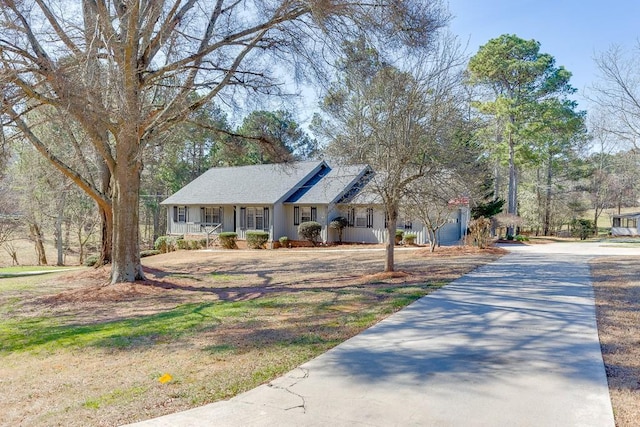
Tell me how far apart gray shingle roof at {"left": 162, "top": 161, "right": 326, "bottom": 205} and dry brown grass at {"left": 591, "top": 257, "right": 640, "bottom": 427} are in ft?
55.8

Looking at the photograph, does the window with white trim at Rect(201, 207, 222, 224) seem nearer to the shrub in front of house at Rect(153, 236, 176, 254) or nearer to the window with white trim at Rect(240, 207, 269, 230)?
the window with white trim at Rect(240, 207, 269, 230)

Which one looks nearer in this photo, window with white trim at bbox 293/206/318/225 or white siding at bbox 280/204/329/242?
white siding at bbox 280/204/329/242

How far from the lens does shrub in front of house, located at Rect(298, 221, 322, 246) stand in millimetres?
23734

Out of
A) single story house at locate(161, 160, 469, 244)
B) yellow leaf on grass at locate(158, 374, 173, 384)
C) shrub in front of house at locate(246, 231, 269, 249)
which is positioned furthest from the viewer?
shrub in front of house at locate(246, 231, 269, 249)

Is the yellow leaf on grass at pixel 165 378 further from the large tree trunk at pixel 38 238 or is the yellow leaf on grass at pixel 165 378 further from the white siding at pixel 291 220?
the large tree trunk at pixel 38 238

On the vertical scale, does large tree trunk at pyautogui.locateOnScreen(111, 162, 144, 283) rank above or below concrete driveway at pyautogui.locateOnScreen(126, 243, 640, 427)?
above

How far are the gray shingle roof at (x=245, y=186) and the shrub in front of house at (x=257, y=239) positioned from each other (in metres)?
1.84

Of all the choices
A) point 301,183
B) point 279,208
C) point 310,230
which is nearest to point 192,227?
point 279,208

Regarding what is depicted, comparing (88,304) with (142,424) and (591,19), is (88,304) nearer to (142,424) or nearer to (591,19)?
(142,424)

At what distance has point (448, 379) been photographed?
4410mm

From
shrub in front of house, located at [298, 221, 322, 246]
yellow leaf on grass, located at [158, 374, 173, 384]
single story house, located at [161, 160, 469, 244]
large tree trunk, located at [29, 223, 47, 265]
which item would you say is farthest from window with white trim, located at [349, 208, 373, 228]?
yellow leaf on grass, located at [158, 374, 173, 384]

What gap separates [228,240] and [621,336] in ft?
68.9

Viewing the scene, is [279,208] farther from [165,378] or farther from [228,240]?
[165,378]

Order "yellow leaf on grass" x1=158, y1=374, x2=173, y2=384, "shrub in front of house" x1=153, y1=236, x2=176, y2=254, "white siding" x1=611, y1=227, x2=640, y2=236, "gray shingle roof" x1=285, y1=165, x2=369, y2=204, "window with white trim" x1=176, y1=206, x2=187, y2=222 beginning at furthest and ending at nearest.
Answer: "white siding" x1=611, y1=227, x2=640, y2=236
"window with white trim" x1=176, y1=206, x2=187, y2=222
"shrub in front of house" x1=153, y1=236, x2=176, y2=254
"gray shingle roof" x1=285, y1=165, x2=369, y2=204
"yellow leaf on grass" x1=158, y1=374, x2=173, y2=384
